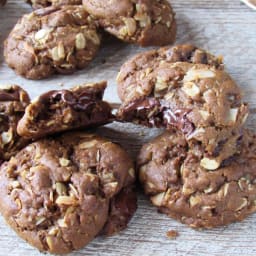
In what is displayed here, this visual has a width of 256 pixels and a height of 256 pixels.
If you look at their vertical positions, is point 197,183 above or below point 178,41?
below

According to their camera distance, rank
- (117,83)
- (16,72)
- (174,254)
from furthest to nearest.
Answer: (16,72), (117,83), (174,254)

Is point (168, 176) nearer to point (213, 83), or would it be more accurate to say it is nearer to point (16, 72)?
point (213, 83)

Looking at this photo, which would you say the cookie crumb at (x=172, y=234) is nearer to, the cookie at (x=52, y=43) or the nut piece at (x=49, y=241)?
the nut piece at (x=49, y=241)

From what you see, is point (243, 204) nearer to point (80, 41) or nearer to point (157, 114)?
point (157, 114)

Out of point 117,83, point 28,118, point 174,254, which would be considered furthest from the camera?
point 117,83

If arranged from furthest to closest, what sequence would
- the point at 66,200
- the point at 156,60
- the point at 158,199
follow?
the point at 156,60 → the point at 158,199 → the point at 66,200

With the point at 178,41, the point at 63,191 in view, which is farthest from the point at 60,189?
the point at 178,41

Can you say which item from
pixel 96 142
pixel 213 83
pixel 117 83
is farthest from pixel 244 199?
pixel 117 83
